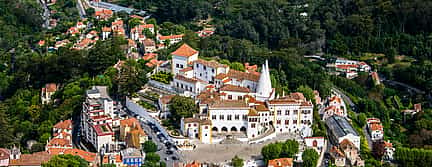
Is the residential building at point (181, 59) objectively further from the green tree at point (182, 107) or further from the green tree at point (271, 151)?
the green tree at point (271, 151)

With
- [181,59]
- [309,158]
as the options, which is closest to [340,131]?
[309,158]

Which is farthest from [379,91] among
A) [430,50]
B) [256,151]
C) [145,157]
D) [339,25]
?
[145,157]

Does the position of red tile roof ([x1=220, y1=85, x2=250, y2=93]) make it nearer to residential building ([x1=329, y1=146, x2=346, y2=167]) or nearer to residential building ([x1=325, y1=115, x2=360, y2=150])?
residential building ([x1=325, y1=115, x2=360, y2=150])

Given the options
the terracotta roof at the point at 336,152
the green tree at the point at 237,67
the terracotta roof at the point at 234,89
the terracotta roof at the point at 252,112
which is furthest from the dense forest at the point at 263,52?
the terracotta roof at the point at 252,112

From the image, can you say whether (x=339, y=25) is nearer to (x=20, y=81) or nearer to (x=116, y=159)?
(x=20, y=81)

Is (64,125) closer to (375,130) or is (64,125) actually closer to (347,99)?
(375,130)

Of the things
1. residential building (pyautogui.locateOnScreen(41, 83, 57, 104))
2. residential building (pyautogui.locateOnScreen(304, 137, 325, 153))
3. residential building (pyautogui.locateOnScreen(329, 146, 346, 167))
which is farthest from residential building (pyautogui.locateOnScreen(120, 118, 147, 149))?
residential building (pyautogui.locateOnScreen(329, 146, 346, 167))
